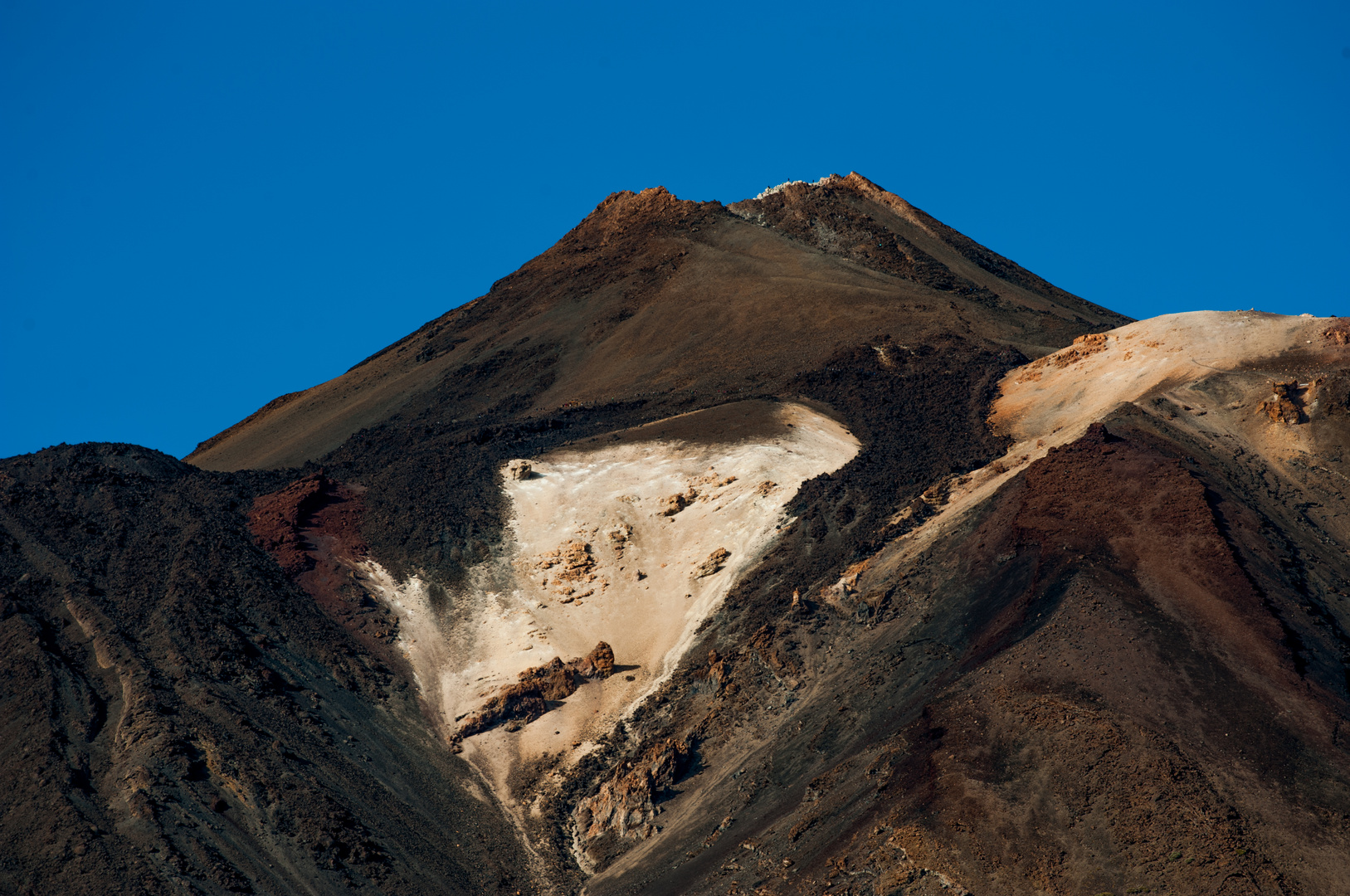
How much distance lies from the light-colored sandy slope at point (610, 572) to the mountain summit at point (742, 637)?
126 millimetres

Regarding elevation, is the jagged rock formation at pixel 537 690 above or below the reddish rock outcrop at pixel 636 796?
above

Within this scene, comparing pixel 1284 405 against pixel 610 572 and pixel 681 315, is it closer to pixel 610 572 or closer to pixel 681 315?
pixel 610 572

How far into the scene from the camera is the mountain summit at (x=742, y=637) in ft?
64.3

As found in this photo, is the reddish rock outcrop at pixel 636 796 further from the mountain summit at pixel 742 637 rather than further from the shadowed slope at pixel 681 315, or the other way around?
the shadowed slope at pixel 681 315

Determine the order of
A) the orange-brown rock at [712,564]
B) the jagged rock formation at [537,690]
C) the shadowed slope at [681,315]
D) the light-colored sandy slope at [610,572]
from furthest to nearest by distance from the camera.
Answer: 1. the shadowed slope at [681,315]
2. the orange-brown rock at [712,564]
3. the light-colored sandy slope at [610,572]
4. the jagged rock formation at [537,690]

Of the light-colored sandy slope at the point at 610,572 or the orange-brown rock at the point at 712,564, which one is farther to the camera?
the orange-brown rock at the point at 712,564

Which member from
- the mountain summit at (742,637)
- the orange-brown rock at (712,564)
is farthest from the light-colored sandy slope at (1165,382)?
the orange-brown rock at (712,564)

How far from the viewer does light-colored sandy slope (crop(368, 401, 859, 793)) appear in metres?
31.4

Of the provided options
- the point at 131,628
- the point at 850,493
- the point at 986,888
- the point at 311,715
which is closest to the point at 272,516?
the point at 131,628

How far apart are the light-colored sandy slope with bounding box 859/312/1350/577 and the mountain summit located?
0.55 ft

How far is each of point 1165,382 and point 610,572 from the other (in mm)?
18159

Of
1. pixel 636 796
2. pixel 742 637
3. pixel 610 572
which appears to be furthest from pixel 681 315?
pixel 636 796

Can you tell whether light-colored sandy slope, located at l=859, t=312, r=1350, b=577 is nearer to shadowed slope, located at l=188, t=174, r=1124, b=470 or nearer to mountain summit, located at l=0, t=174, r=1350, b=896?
mountain summit, located at l=0, t=174, r=1350, b=896

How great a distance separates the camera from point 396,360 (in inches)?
2510
